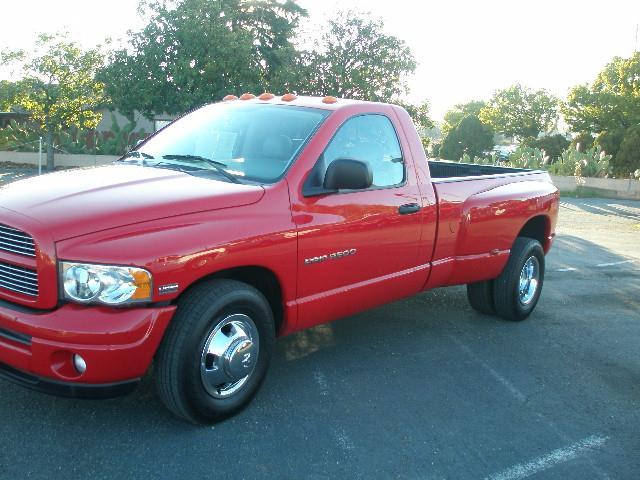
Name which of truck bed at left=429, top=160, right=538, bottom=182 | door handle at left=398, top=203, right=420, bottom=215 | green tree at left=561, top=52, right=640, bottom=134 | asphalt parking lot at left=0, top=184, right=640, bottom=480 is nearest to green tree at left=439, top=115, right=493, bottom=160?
green tree at left=561, top=52, right=640, bottom=134

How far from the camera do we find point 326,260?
4.35 m

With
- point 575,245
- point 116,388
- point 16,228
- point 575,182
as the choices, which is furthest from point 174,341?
point 575,182

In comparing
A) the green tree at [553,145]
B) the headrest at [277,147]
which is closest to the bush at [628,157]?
the green tree at [553,145]

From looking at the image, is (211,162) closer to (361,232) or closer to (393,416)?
(361,232)

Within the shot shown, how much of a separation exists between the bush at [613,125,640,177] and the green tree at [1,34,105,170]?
21.0 m

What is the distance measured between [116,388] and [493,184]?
377cm

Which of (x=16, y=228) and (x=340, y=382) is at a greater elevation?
(x=16, y=228)

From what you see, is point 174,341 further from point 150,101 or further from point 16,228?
point 150,101

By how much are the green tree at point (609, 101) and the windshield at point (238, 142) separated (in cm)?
2980

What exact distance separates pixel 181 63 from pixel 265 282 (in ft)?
74.0

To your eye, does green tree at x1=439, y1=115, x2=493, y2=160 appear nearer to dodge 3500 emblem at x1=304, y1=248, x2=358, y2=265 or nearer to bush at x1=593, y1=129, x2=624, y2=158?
bush at x1=593, y1=129, x2=624, y2=158

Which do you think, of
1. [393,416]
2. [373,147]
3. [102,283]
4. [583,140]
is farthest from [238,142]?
[583,140]

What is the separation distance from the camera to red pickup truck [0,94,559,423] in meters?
3.36

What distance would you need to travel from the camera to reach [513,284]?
245 inches
